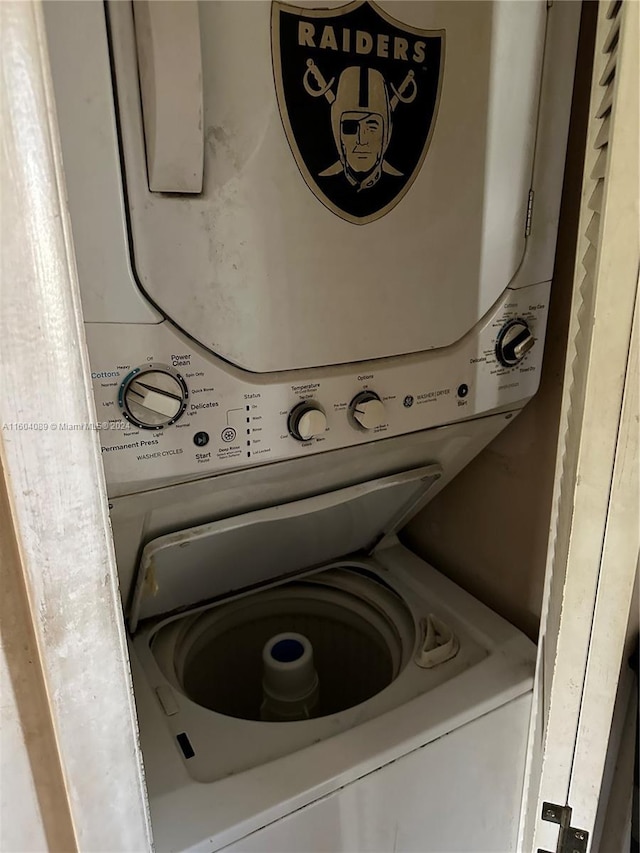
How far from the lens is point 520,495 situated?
1.20 meters

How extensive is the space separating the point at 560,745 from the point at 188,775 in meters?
0.52

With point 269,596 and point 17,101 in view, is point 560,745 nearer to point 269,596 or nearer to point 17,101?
point 269,596

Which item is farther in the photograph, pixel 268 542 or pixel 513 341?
pixel 268 542

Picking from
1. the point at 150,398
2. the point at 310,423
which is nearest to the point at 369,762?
the point at 310,423

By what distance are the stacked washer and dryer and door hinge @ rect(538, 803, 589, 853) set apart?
0.51 ft

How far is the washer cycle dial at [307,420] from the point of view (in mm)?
845

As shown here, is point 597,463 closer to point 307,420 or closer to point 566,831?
point 307,420

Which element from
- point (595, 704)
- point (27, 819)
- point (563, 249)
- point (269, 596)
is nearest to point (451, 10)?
point (563, 249)

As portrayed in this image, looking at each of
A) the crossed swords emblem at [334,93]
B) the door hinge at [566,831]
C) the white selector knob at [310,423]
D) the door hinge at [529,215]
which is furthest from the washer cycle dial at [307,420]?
the door hinge at [566,831]

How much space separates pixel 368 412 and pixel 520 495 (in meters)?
0.47

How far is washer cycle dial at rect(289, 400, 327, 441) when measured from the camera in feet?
2.77

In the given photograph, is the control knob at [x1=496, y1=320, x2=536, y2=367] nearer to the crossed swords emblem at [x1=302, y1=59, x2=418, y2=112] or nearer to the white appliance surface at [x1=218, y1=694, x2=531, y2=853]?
the crossed swords emblem at [x1=302, y1=59, x2=418, y2=112]

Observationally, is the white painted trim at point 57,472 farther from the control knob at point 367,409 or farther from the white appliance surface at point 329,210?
the control knob at point 367,409

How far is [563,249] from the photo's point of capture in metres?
1.05
